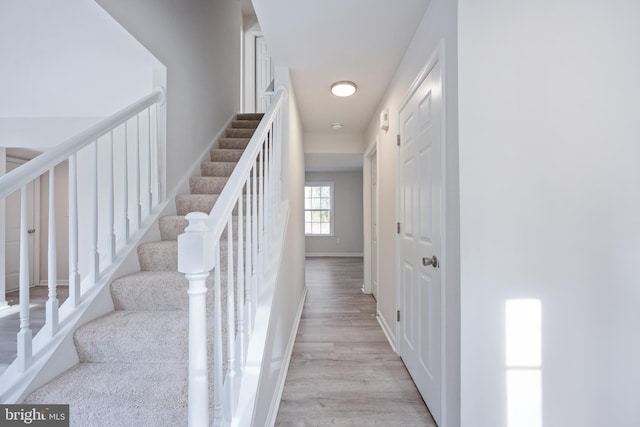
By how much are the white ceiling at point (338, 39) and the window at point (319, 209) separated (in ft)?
15.2

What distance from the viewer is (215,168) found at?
110 inches

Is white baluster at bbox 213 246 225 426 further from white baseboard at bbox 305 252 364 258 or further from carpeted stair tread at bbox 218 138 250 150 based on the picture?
white baseboard at bbox 305 252 364 258

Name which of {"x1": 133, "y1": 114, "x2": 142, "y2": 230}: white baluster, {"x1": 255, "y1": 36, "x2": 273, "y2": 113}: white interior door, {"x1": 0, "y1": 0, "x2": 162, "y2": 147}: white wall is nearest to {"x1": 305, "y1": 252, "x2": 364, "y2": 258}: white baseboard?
{"x1": 255, "y1": 36, "x2": 273, "y2": 113}: white interior door

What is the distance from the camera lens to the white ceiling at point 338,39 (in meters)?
1.60

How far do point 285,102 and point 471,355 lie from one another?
6.49 ft

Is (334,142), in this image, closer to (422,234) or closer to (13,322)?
(422,234)

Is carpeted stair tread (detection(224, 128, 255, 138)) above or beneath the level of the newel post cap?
above

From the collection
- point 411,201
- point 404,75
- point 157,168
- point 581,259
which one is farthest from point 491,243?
point 157,168

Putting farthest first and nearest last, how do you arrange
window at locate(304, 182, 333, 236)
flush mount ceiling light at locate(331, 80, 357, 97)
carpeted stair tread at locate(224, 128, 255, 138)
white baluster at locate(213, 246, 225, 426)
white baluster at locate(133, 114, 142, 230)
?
window at locate(304, 182, 333, 236) → carpeted stair tread at locate(224, 128, 255, 138) → flush mount ceiling light at locate(331, 80, 357, 97) → white baluster at locate(133, 114, 142, 230) → white baluster at locate(213, 246, 225, 426)

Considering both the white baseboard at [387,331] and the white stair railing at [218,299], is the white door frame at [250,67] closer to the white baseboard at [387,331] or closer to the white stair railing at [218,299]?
the white stair railing at [218,299]

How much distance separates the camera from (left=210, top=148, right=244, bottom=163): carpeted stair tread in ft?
9.73

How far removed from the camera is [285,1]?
61.5 inches

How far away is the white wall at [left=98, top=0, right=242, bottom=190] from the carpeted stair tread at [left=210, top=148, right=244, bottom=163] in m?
0.16

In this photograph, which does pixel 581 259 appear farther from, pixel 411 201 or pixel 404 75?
pixel 404 75
